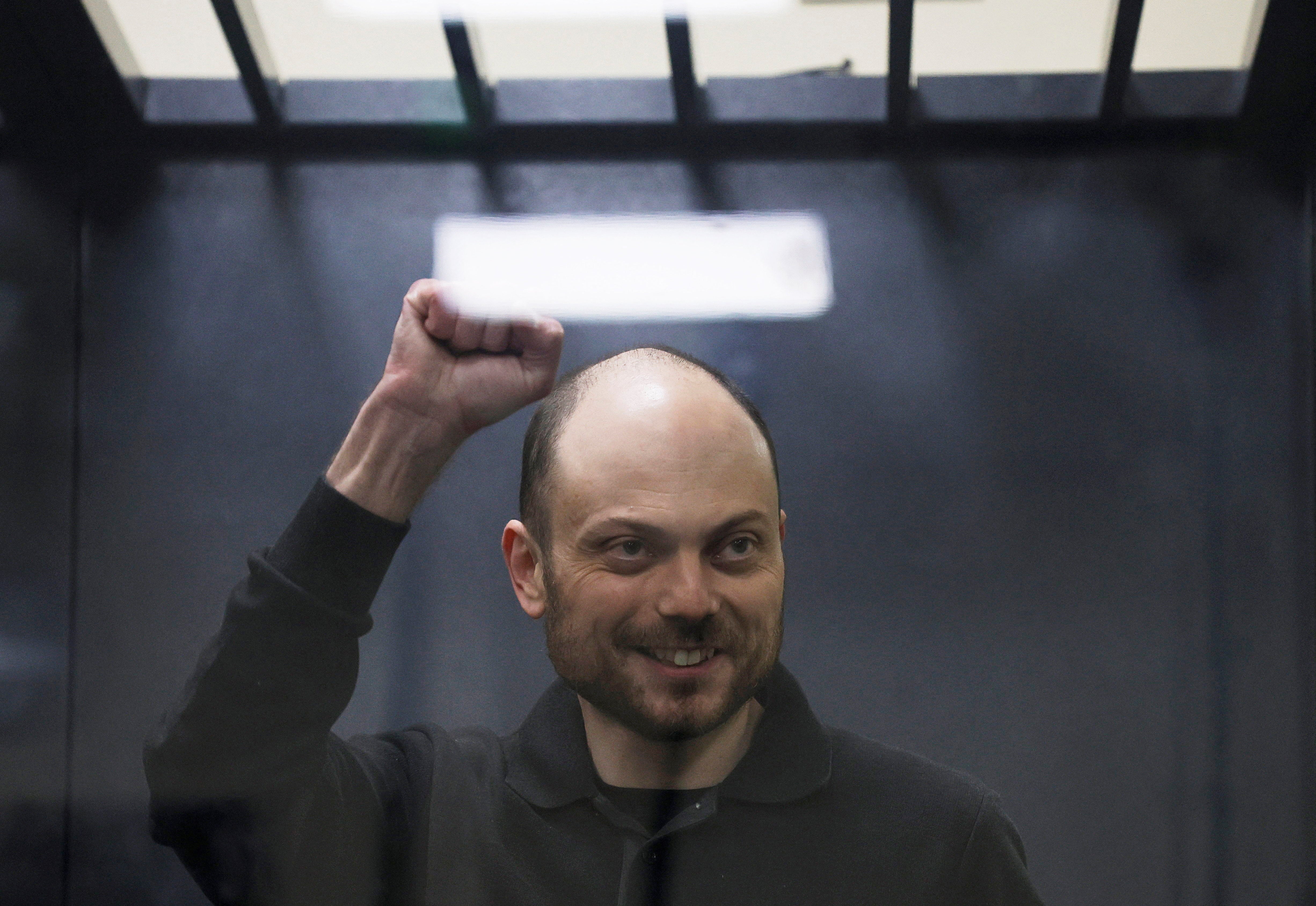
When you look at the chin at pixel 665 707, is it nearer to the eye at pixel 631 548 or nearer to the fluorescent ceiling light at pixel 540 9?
the eye at pixel 631 548

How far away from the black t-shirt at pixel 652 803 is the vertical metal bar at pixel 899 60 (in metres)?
0.72

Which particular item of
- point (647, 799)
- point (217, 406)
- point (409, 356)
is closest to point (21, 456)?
point (217, 406)

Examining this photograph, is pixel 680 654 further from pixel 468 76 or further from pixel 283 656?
pixel 468 76

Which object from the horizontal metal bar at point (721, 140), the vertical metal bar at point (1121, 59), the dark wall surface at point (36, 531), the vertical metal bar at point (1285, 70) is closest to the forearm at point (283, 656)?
the dark wall surface at point (36, 531)

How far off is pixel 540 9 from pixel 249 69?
307 millimetres

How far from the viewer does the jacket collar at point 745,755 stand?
1.09 m

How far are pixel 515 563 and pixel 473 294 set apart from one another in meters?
0.25

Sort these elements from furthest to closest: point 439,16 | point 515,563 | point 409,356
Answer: point 439,16 < point 515,563 < point 409,356

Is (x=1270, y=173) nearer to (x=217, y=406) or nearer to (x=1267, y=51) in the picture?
(x=1267, y=51)

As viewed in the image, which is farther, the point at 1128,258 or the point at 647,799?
the point at 1128,258

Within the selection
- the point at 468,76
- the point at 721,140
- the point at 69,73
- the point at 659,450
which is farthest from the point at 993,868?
the point at 69,73

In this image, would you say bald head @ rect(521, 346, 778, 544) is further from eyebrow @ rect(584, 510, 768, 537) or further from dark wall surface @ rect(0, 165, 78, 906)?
dark wall surface @ rect(0, 165, 78, 906)

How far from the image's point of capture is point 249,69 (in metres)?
1.24

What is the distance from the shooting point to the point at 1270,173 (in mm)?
1275
